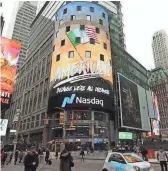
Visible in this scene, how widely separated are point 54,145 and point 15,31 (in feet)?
462

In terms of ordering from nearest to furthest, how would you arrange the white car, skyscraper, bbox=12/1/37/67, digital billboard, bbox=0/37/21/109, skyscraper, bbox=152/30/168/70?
1. the white car
2. digital billboard, bbox=0/37/21/109
3. skyscraper, bbox=12/1/37/67
4. skyscraper, bbox=152/30/168/70

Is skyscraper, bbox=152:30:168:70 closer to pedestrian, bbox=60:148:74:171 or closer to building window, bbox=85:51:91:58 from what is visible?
building window, bbox=85:51:91:58

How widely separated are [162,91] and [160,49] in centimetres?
6498

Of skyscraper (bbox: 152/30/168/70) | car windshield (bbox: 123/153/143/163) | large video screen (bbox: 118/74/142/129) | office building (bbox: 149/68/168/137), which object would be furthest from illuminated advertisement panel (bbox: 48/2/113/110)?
skyscraper (bbox: 152/30/168/70)

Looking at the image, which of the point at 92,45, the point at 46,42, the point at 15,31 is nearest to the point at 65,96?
the point at 92,45

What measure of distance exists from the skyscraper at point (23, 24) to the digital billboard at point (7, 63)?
5629 inches

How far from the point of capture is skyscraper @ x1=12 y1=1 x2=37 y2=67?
175750 mm

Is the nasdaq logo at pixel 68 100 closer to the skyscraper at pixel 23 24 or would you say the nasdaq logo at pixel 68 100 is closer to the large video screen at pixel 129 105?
the large video screen at pixel 129 105

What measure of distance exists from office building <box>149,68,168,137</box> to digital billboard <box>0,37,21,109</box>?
11560cm

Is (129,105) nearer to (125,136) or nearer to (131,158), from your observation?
(125,136)

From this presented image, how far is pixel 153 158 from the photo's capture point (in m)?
31.0

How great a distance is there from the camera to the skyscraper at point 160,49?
190 meters

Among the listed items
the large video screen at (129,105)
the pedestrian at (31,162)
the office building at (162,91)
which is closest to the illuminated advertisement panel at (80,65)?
the large video screen at (129,105)

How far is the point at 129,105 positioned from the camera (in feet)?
236
